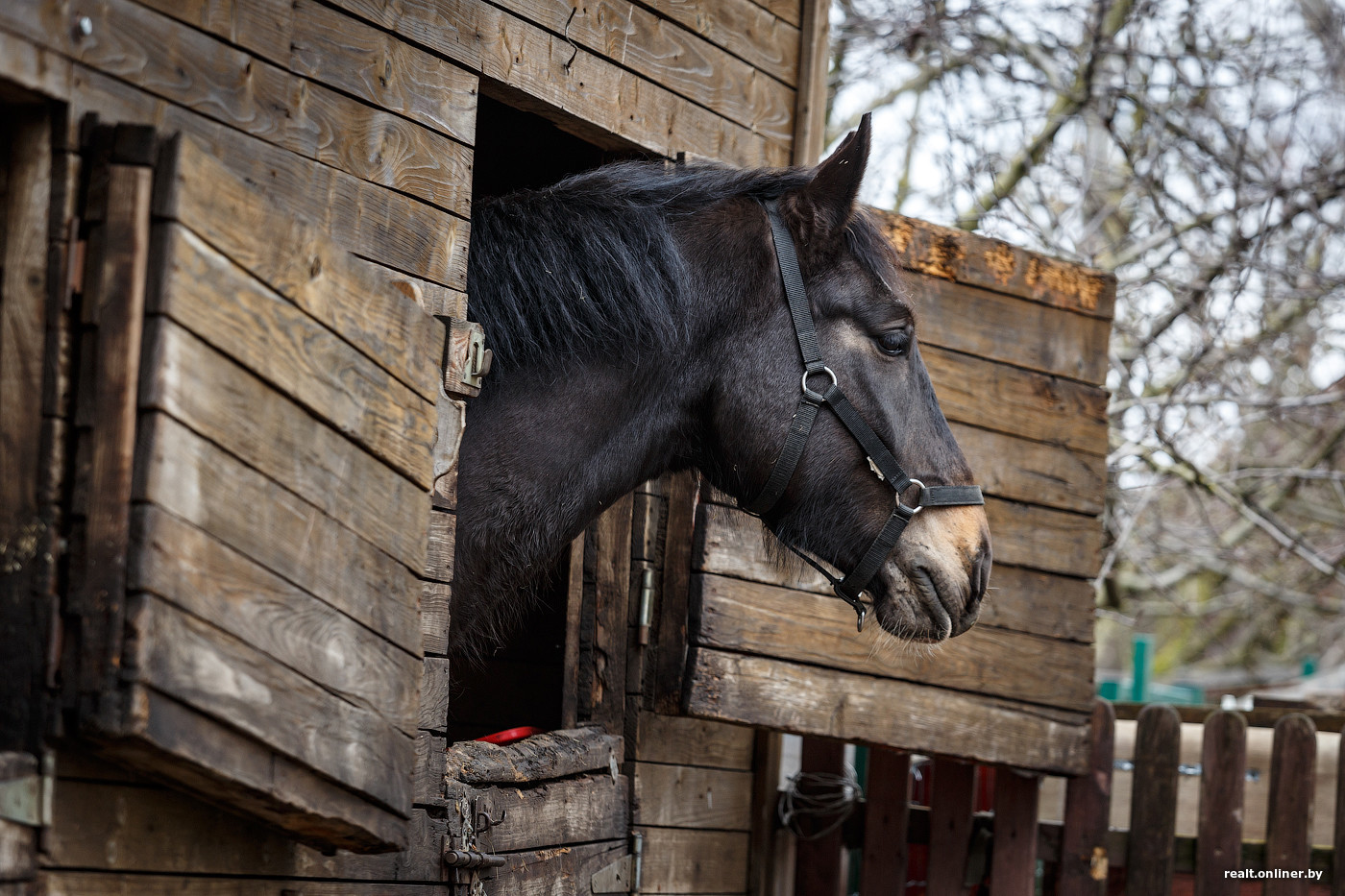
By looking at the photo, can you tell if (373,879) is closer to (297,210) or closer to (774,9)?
(297,210)

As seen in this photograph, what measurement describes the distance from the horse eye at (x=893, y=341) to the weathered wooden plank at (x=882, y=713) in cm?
95

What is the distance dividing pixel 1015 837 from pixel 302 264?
3.17 m

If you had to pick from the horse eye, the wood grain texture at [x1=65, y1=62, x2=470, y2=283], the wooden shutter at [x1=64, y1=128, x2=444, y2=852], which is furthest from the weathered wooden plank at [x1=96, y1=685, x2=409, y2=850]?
the horse eye

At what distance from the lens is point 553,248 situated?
2.64 meters

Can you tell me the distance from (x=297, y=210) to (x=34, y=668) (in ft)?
3.21

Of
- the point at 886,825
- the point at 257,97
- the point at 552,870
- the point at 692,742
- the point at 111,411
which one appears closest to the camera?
the point at 111,411

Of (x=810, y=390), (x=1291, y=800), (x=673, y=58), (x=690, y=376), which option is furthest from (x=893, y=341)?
(x=1291, y=800)

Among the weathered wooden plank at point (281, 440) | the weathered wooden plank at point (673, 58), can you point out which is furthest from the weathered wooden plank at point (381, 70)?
the weathered wooden plank at point (281, 440)

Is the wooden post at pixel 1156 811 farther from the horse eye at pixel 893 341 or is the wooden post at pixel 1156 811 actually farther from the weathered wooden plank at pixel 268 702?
the weathered wooden plank at pixel 268 702

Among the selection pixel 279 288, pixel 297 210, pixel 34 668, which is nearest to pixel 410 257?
pixel 297 210

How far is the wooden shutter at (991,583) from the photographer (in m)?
3.26

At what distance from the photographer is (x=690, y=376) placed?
2.75m

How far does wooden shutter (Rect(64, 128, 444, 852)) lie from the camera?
1.58m

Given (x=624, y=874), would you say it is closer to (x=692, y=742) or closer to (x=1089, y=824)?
(x=692, y=742)
